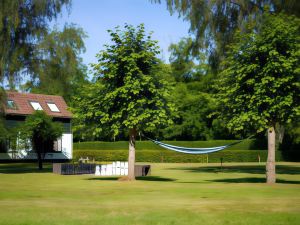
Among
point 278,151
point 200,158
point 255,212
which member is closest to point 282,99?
point 255,212

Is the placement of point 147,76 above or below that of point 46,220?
above

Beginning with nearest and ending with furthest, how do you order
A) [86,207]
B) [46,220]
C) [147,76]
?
[46,220] < [86,207] < [147,76]

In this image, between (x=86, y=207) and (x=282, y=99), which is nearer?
(x=86, y=207)

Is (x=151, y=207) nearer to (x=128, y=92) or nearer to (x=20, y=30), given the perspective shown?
(x=128, y=92)

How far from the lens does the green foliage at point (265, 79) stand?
2144 cm

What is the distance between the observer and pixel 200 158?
53.4 meters

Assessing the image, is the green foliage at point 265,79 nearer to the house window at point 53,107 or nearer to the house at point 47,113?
the house at point 47,113

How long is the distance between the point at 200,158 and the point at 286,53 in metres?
32.0

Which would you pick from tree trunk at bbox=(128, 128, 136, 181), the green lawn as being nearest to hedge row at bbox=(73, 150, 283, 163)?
tree trunk at bbox=(128, 128, 136, 181)

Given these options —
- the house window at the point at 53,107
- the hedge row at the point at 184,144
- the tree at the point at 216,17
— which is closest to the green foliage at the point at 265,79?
the tree at the point at 216,17

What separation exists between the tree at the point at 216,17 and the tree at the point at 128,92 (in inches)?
317

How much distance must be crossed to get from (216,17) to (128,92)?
1084 cm

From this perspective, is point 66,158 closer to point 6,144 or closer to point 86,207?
point 6,144

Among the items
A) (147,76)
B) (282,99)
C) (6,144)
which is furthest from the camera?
(6,144)
